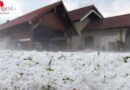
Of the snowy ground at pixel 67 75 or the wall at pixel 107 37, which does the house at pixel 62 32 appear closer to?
the wall at pixel 107 37

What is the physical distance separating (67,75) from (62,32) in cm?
1084

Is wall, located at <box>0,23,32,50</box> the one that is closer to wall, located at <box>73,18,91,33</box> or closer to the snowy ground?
wall, located at <box>73,18,91,33</box>

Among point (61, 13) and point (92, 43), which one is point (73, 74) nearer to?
point (61, 13)

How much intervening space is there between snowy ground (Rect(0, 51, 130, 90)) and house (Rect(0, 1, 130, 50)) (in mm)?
6725

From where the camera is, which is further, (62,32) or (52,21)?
(62,32)

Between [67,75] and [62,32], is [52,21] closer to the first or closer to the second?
[62,32]

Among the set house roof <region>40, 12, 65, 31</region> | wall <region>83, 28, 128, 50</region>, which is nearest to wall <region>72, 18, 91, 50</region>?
wall <region>83, 28, 128, 50</region>

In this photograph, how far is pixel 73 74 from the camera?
2633 millimetres

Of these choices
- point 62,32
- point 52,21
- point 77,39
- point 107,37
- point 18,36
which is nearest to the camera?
point 52,21

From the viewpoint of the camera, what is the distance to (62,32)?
13.3 metres

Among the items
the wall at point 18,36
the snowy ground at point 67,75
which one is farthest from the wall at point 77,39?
the snowy ground at point 67,75

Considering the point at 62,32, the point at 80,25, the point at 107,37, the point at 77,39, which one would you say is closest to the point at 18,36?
the point at 62,32

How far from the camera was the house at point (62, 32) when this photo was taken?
10.9 m

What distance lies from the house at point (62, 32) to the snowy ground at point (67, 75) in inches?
265
